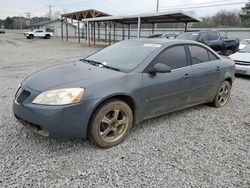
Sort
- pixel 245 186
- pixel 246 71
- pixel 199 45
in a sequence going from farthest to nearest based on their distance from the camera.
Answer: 1. pixel 246 71
2. pixel 199 45
3. pixel 245 186

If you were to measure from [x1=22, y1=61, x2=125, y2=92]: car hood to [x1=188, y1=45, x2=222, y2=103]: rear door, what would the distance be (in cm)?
163

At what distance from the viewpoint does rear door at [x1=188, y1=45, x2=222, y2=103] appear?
4.16 metres

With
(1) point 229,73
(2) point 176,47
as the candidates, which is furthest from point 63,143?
(1) point 229,73

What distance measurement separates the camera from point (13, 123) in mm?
3721

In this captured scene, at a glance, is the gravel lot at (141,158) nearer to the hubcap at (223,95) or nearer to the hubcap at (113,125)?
the hubcap at (113,125)

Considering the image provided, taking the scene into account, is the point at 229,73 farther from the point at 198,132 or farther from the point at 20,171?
the point at 20,171

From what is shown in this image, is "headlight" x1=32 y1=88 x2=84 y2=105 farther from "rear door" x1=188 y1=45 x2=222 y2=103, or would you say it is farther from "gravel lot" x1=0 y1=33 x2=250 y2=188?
"rear door" x1=188 y1=45 x2=222 y2=103

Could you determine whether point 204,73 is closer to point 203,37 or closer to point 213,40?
point 203,37

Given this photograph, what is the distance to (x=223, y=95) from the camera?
5.04m

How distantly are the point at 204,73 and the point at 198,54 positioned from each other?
39 cm

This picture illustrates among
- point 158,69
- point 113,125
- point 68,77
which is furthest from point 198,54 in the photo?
point 68,77

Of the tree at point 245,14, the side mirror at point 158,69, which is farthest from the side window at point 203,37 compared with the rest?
the tree at point 245,14

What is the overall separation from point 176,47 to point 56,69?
2049 mm

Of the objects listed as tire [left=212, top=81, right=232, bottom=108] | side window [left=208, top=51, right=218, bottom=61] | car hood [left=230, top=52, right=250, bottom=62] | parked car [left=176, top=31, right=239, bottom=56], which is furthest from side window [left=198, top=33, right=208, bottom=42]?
side window [left=208, top=51, right=218, bottom=61]
